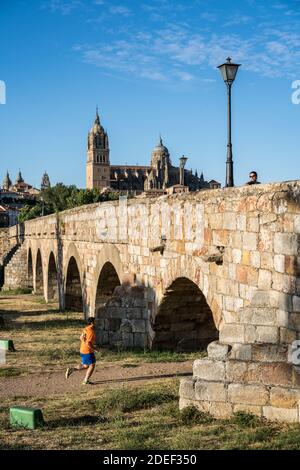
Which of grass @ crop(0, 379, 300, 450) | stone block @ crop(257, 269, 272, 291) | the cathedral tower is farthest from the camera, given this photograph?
the cathedral tower

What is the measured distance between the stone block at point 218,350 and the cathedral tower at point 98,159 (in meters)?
133

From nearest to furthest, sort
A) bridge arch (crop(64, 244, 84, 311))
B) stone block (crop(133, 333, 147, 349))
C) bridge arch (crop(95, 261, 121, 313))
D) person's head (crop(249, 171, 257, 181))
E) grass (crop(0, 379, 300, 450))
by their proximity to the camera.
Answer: grass (crop(0, 379, 300, 450))
person's head (crop(249, 171, 257, 181))
stone block (crop(133, 333, 147, 349))
bridge arch (crop(95, 261, 121, 313))
bridge arch (crop(64, 244, 84, 311))

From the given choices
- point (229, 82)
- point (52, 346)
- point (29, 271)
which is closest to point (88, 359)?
point (52, 346)

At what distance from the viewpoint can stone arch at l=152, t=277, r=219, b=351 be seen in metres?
9.97

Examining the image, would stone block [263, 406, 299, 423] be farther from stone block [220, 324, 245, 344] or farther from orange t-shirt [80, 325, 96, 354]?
orange t-shirt [80, 325, 96, 354]

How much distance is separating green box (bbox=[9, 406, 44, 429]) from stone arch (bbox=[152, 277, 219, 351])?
3.96m

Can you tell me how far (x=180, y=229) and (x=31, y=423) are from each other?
389cm

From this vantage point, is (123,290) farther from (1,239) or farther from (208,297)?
(1,239)

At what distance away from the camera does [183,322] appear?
34.6ft

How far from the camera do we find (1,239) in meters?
46.9

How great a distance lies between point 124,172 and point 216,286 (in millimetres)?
139109

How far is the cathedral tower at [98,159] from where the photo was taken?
139 m

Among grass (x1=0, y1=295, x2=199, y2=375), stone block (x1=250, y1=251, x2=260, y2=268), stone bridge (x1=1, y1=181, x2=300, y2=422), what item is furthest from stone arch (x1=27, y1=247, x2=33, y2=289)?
stone block (x1=250, y1=251, x2=260, y2=268)
